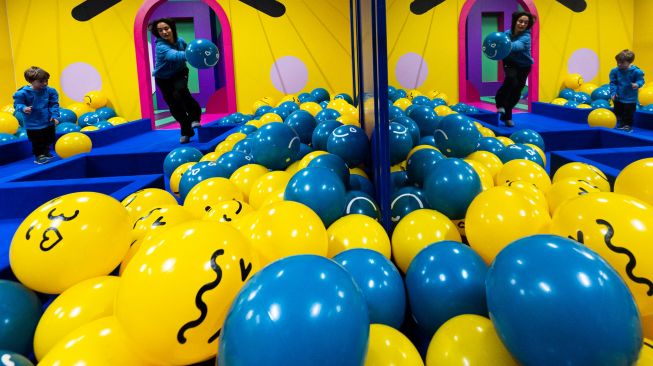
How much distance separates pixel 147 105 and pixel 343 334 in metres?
7.25

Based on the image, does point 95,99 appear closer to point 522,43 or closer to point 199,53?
point 199,53

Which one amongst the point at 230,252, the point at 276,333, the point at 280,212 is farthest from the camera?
the point at 280,212

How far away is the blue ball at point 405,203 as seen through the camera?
2242mm

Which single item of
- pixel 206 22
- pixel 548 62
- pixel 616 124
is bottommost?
pixel 616 124

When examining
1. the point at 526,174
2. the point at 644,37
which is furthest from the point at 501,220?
the point at 644,37

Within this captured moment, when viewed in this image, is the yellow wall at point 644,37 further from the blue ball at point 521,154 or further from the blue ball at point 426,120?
the blue ball at point 521,154

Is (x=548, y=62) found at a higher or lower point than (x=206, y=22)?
lower

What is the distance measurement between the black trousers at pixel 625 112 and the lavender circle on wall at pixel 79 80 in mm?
7216

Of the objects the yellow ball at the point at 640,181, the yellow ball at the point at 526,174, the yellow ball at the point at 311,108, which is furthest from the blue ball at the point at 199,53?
the yellow ball at the point at 640,181

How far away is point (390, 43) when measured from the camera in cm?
774

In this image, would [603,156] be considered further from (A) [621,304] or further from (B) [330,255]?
(A) [621,304]

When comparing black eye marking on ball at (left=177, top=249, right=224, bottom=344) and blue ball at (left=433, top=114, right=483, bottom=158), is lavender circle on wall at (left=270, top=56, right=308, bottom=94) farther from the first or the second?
black eye marking on ball at (left=177, top=249, right=224, bottom=344)

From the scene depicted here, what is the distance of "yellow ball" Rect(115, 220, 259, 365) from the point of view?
103 cm

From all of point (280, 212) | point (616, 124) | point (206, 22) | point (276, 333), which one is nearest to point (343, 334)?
point (276, 333)
